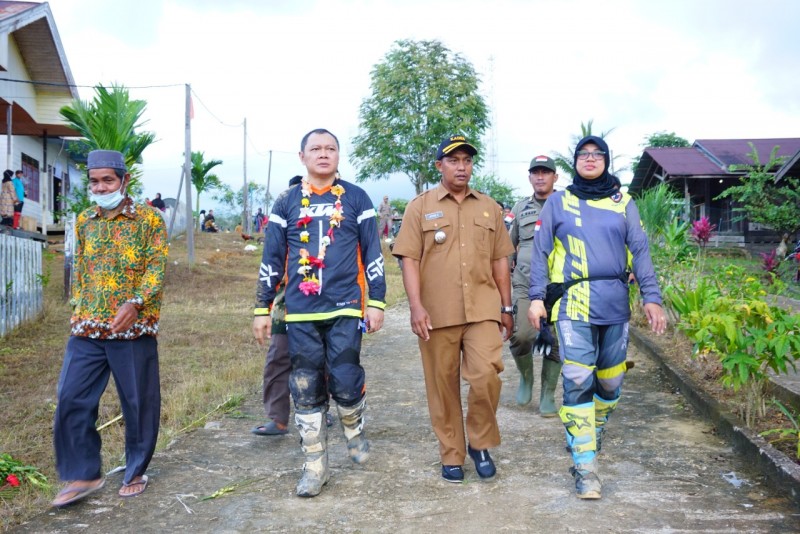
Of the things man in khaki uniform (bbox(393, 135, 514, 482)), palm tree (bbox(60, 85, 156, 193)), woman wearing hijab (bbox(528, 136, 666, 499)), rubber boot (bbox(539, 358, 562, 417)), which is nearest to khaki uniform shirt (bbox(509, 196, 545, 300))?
rubber boot (bbox(539, 358, 562, 417))

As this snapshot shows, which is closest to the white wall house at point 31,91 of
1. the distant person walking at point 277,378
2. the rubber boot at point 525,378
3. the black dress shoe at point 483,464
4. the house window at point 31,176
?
the house window at point 31,176

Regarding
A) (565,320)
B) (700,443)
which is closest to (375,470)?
(565,320)

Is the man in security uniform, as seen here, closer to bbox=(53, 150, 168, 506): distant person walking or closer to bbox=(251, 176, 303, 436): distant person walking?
bbox=(53, 150, 168, 506): distant person walking

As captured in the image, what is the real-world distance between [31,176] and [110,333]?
24.0 m

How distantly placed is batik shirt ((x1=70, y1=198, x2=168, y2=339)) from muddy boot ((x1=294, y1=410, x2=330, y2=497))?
3.48 feet

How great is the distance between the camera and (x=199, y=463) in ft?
16.6

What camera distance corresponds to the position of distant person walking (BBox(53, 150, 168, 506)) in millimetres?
4305

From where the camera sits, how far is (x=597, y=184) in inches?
181

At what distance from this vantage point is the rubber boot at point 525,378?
6.48m

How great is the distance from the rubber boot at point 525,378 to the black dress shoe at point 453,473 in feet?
6.58

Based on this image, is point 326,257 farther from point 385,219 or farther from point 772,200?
point 385,219

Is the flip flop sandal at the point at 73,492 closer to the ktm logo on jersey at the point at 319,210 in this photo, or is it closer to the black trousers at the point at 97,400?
the black trousers at the point at 97,400

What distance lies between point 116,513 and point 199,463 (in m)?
0.92

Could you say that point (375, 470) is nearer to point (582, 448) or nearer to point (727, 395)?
point (582, 448)
